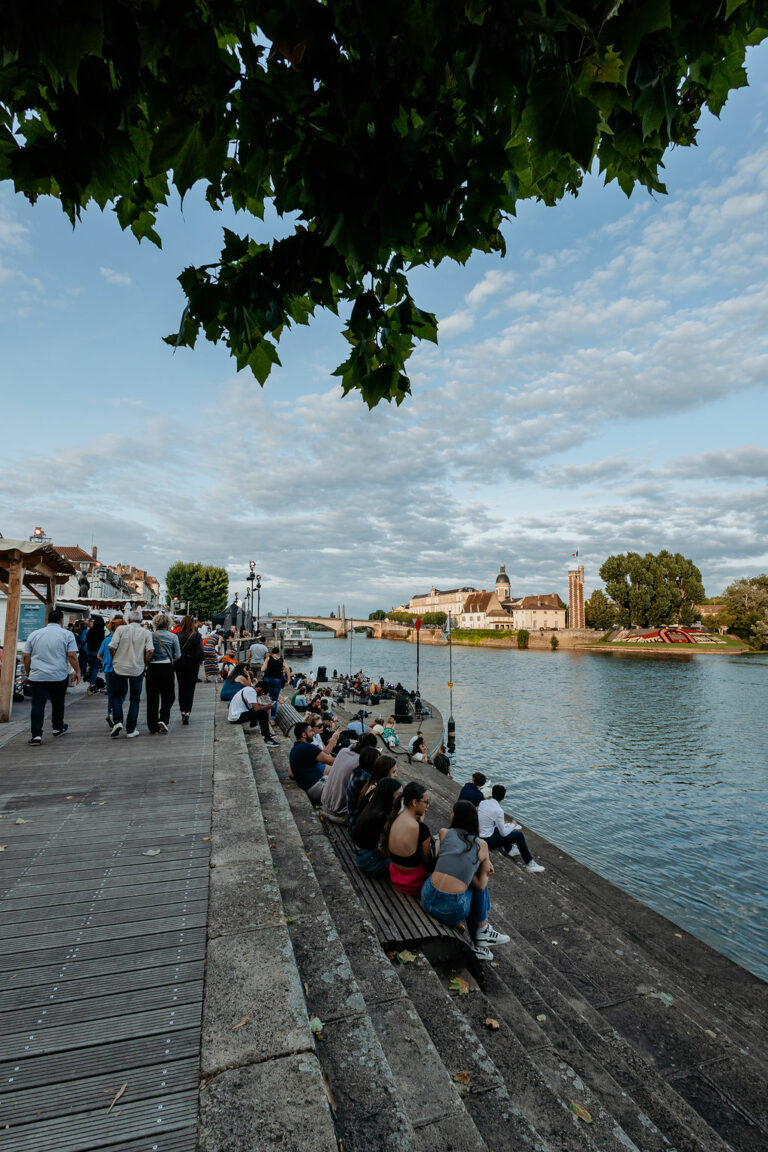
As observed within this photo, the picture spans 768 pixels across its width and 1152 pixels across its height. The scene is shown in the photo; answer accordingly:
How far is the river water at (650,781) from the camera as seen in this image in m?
13.2

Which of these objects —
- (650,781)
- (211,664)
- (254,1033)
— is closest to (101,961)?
(254,1033)

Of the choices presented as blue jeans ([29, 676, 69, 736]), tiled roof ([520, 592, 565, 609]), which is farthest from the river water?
tiled roof ([520, 592, 565, 609])

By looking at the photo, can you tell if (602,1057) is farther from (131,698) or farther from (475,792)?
(131,698)

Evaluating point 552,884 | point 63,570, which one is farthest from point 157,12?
point 552,884

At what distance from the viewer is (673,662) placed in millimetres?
87500

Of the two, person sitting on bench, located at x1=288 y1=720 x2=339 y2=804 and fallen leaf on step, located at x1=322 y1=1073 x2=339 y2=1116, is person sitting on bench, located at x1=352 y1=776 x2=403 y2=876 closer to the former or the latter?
person sitting on bench, located at x1=288 y1=720 x2=339 y2=804

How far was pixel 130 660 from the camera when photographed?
8055mm

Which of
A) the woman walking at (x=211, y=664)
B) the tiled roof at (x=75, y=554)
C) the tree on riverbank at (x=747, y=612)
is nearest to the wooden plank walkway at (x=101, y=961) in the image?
the woman walking at (x=211, y=664)

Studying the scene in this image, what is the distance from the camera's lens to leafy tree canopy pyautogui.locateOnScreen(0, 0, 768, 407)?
161 centimetres

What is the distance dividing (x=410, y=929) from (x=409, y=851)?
818mm

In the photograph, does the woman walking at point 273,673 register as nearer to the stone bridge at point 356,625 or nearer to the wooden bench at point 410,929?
the wooden bench at point 410,929

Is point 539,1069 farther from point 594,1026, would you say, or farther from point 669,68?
point 669,68

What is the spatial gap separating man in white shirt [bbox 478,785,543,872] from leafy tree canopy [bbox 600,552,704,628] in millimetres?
98578

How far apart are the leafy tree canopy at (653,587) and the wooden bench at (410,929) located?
4131 inches
